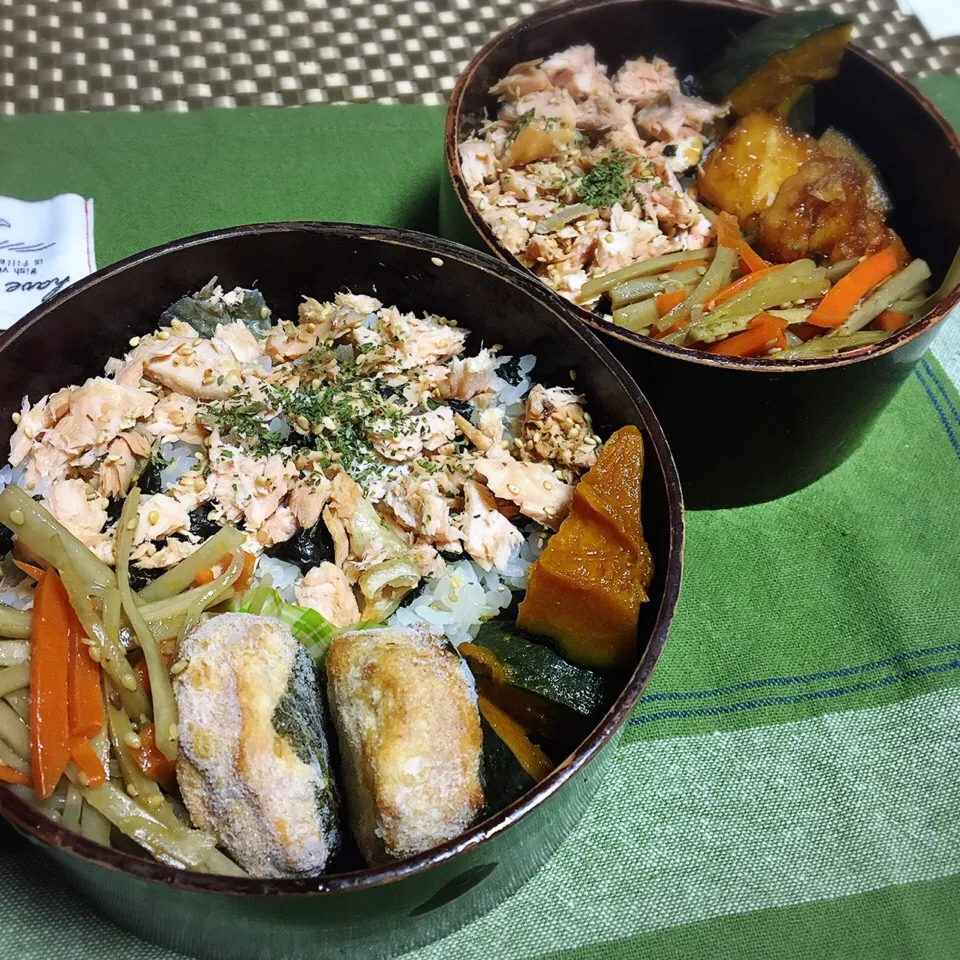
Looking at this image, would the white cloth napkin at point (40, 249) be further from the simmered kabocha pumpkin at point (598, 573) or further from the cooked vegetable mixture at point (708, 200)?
the simmered kabocha pumpkin at point (598, 573)

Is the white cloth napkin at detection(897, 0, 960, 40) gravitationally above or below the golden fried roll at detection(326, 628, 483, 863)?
above

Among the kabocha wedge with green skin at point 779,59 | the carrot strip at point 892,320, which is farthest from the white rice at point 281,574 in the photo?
the kabocha wedge with green skin at point 779,59

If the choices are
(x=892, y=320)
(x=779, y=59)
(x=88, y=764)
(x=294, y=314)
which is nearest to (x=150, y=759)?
(x=88, y=764)

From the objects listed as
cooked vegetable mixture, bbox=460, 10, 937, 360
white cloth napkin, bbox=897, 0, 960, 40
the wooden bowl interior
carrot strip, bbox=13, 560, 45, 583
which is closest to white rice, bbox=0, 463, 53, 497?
carrot strip, bbox=13, 560, 45, 583

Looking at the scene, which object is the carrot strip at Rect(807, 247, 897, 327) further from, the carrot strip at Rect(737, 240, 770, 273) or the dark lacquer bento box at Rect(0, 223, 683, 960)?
the dark lacquer bento box at Rect(0, 223, 683, 960)

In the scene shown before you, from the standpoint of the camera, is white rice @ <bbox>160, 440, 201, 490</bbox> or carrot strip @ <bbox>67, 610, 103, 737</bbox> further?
white rice @ <bbox>160, 440, 201, 490</bbox>

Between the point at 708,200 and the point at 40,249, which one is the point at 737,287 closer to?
the point at 708,200

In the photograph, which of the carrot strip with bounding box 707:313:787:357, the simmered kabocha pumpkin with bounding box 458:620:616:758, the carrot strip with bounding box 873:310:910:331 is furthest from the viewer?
the carrot strip with bounding box 873:310:910:331

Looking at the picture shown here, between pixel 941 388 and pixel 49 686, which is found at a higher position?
pixel 941 388
